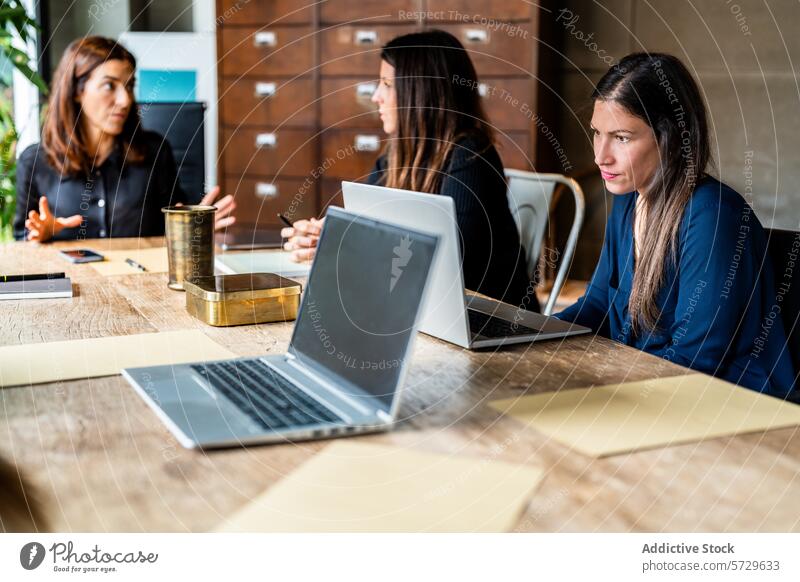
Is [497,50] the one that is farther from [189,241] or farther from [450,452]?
[450,452]

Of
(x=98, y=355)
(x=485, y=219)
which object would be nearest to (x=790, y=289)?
(x=485, y=219)

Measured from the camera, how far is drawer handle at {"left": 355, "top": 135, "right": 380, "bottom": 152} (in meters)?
4.20

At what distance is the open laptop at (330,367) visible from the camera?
975mm

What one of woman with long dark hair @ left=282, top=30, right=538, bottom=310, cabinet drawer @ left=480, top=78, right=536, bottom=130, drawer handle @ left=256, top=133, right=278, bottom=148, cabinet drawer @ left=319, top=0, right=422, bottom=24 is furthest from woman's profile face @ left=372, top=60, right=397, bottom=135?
drawer handle @ left=256, top=133, right=278, bottom=148

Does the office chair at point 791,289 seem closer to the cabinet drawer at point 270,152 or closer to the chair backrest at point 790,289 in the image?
the chair backrest at point 790,289

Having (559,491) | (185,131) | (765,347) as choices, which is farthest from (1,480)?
(185,131)

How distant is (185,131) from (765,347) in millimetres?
2218

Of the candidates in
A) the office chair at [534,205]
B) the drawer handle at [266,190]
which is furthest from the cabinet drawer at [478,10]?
the office chair at [534,205]

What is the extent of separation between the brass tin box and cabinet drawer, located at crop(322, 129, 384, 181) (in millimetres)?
2698

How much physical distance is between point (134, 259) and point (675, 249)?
4.11 ft

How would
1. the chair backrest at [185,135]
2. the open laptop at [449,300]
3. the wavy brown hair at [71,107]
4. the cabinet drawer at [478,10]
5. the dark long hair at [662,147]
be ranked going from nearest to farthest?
the open laptop at [449,300] → the dark long hair at [662,147] → the wavy brown hair at [71,107] → the chair backrest at [185,135] → the cabinet drawer at [478,10]

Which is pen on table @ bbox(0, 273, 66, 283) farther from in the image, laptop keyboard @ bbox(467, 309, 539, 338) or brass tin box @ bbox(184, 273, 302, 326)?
laptop keyboard @ bbox(467, 309, 539, 338)

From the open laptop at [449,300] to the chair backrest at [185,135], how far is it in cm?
169

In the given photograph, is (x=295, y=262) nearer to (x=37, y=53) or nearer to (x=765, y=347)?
(x=765, y=347)
